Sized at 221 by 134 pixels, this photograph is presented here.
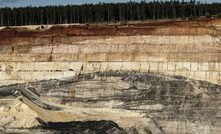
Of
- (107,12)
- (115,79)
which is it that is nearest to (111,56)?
(115,79)

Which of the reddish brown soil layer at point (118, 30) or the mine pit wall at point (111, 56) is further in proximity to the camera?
the reddish brown soil layer at point (118, 30)

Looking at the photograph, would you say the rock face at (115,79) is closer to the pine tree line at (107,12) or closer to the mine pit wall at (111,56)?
the mine pit wall at (111,56)

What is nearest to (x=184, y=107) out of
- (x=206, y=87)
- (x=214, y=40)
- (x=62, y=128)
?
(x=206, y=87)

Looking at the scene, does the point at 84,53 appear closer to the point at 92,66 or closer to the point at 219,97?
the point at 92,66

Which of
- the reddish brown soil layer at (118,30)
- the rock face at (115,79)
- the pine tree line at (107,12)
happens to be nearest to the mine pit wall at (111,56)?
the rock face at (115,79)

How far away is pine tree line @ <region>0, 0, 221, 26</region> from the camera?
79.9 ft

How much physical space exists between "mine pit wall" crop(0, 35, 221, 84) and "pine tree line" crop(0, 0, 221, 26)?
122 inches

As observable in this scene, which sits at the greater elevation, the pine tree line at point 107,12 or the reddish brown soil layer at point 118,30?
the pine tree line at point 107,12

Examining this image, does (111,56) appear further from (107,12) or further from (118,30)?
(107,12)

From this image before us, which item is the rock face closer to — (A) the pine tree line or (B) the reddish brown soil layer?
(B) the reddish brown soil layer

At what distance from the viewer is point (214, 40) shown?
20078 millimetres

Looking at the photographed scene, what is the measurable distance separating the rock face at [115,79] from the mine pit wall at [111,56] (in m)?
0.04

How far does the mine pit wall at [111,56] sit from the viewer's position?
19.9 m

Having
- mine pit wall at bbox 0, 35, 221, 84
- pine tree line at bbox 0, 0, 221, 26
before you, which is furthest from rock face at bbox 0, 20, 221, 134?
pine tree line at bbox 0, 0, 221, 26
